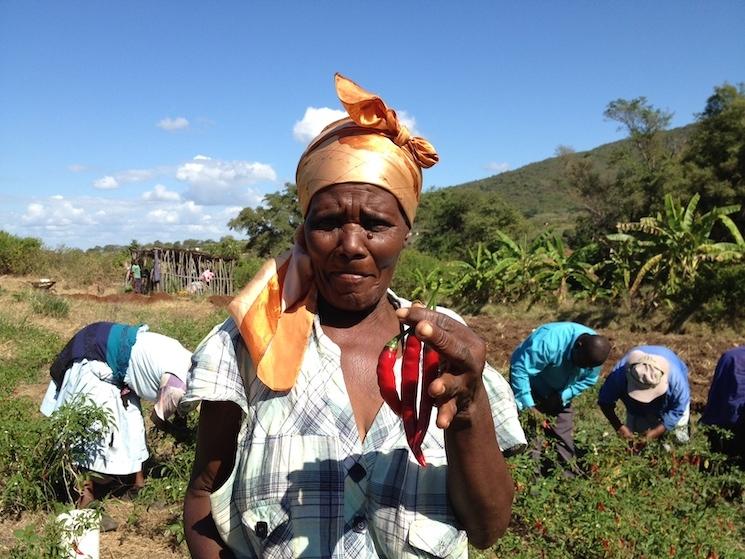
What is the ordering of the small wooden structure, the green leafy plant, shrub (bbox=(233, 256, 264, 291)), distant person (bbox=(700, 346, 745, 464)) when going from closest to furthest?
distant person (bbox=(700, 346, 745, 464))
the green leafy plant
the small wooden structure
shrub (bbox=(233, 256, 264, 291))

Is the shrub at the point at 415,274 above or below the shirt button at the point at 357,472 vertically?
above

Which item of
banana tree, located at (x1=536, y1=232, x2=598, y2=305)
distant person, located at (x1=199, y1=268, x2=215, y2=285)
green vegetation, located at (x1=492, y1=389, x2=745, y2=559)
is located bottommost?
green vegetation, located at (x1=492, y1=389, x2=745, y2=559)

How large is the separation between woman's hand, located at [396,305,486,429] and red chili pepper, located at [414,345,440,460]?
0.04m

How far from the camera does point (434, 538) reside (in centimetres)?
116

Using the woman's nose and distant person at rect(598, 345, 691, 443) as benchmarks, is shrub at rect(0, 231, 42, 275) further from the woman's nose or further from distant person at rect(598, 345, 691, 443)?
the woman's nose

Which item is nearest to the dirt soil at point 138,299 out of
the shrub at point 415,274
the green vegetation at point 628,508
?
the shrub at point 415,274

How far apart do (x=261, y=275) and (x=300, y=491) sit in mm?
443

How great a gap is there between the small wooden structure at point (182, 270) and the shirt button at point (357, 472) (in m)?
19.8

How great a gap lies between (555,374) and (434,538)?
3.53 metres

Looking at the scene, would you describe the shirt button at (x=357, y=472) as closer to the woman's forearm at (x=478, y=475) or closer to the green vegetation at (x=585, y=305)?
the woman's forearm at (x=478, y=475)

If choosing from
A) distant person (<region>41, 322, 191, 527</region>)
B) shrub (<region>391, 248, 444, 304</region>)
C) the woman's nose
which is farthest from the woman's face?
shrub (<region>391, 248, 444, 304</region>)

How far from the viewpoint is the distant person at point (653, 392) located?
4297 mm

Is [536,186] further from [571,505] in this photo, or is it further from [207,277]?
[571,505]

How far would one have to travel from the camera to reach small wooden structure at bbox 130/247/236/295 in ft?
67.8
